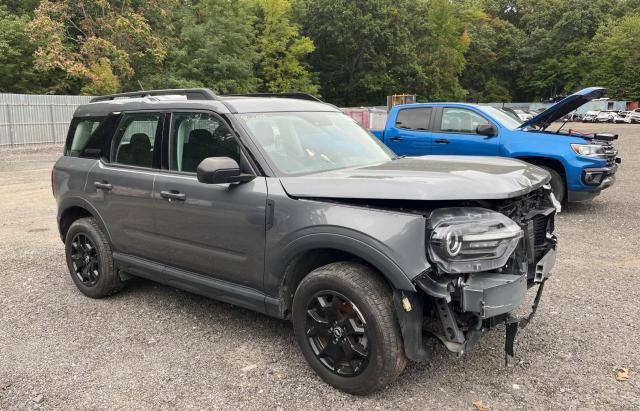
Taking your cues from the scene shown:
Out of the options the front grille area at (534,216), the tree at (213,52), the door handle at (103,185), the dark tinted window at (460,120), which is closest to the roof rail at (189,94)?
the door handle at (103,185)

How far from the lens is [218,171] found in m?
3.38

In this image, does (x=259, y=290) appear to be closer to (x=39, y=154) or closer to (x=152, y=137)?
(x=152, y=137)

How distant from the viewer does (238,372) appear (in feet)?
11.8

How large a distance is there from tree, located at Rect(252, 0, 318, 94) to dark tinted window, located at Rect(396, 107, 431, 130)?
1473 inches

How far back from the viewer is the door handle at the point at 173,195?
3988 millimetres

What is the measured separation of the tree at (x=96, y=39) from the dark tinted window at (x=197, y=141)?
94.8ft

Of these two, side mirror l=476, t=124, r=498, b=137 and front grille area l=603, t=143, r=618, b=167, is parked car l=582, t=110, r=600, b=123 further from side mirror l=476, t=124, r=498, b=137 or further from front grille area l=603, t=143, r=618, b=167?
side mirror l=476, t=124, r=498, b=137

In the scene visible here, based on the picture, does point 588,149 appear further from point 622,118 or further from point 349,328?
point 622,118

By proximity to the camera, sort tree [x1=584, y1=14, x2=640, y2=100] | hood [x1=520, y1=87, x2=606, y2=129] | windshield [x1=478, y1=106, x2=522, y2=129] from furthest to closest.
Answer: tree [x1=584, y1=14, x2=640, y2=100] → windshield [x1=478, y1=106, x2=522, y2=129] → hood [x1=520, y1=87, x2=606, y2=129]

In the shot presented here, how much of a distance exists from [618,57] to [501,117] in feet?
223

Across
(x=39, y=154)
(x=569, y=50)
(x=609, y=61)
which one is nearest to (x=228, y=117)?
(x=39, y=154)

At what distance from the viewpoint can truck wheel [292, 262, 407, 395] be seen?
9.93ft

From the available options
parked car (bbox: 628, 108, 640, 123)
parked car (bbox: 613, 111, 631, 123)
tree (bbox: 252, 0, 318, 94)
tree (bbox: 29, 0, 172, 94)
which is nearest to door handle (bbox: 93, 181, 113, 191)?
tree (bbox: 29, 0, 172, 94)

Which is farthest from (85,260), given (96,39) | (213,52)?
(213,52)
